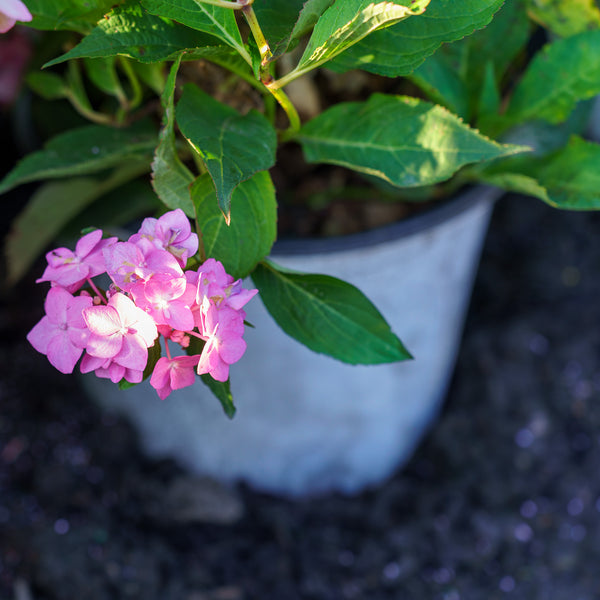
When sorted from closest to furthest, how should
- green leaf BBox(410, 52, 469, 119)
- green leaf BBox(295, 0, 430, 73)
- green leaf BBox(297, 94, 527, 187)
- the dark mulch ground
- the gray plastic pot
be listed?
green leaf BBox(295, 0, 430, 73) → green leaf BBox(297, 94, 527, 187) → green leaf BBox(410, 52, 469, 119) → the gray plastic pot → the dark mulch ground

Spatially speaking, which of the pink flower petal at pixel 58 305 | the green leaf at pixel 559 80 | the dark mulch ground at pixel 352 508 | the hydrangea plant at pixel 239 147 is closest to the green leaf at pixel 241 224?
the hydrangea plant at pixel 239 147

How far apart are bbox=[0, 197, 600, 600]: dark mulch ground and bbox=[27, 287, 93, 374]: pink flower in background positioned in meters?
0.59

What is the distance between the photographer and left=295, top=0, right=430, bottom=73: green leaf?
0.35 meters

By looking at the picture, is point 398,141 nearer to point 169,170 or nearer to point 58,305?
point 169,170

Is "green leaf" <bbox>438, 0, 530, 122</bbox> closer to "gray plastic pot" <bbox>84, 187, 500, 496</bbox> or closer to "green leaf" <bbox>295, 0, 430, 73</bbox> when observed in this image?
"gray plastic pot" <bbox>84, 187, 500, 496</bbox>

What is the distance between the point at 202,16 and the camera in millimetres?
406

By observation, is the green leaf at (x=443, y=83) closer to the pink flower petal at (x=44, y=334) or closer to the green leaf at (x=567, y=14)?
the green leaf at (x=567, y=14)

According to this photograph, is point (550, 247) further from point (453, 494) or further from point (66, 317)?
point (66, 317)

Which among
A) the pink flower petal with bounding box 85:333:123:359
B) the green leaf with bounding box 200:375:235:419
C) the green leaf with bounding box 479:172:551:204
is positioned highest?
the pink flower petal with bounding box 85:333:123:359

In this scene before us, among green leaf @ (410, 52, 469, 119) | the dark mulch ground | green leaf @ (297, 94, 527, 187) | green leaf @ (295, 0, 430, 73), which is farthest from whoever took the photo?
the dark mulch ground

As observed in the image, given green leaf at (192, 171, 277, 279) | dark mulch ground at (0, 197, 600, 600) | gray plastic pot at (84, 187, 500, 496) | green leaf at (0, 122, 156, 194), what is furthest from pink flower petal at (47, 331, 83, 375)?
dark mulch ground at (0, 197, 600, 600)

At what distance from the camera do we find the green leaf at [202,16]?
0.40 m

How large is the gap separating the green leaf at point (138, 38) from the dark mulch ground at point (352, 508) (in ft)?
2.24

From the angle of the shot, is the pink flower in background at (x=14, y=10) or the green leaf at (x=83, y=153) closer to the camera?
the pink flower in background at (x=14, y=10)
